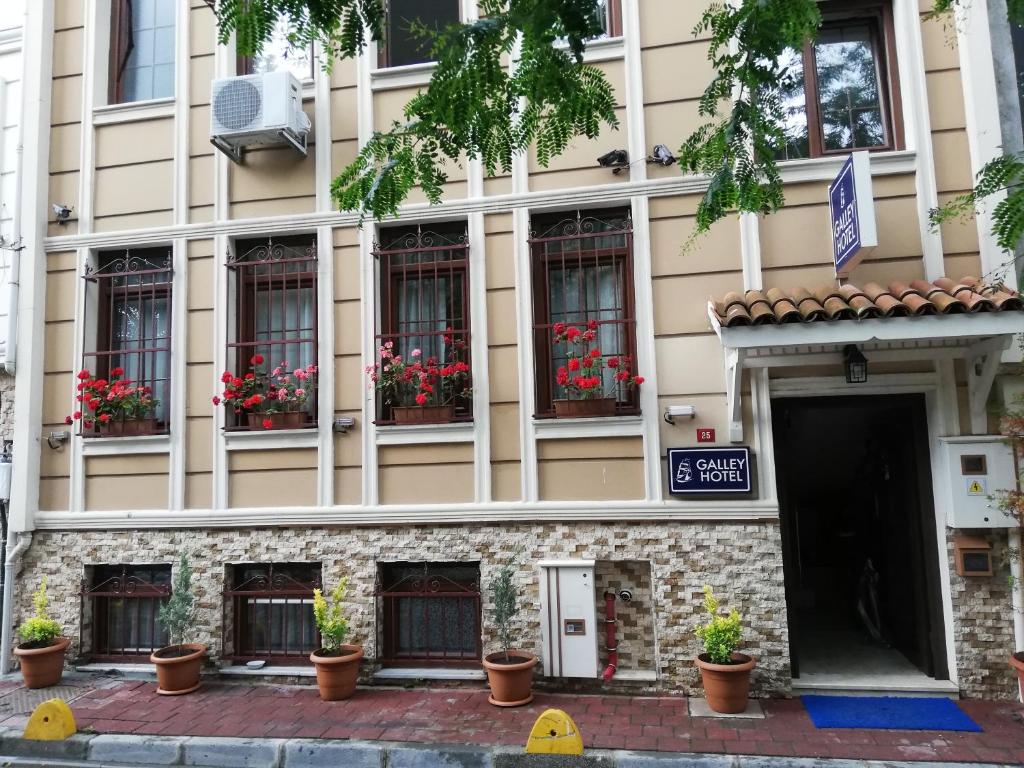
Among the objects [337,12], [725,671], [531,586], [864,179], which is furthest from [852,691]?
[337,12]

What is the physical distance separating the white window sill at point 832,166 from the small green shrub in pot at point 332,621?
5.87m

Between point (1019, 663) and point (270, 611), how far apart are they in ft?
23.0

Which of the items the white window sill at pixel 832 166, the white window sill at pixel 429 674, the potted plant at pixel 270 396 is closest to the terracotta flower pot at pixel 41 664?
the potted plant at pixel 270 396

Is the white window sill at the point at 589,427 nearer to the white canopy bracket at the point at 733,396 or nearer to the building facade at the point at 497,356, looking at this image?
the building facade at the point at 497,356

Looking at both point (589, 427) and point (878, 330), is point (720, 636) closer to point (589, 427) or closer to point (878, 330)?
point (589, 427)

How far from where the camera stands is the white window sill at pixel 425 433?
7984 mm

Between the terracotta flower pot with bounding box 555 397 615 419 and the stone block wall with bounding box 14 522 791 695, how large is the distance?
1.07 m

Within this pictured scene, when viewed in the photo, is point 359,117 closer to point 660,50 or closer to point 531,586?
point 660,50

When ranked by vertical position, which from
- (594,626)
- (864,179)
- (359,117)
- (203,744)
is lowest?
(203,744)

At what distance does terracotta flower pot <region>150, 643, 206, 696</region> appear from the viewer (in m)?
7.66

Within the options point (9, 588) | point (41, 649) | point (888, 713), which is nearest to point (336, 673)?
point (41, 649)

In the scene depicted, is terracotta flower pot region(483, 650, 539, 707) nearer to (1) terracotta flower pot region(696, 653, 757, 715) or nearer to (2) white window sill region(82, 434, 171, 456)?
(1) terracotta flower pot region(696, 653, 757, 715)

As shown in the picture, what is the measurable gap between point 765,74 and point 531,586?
16.5 ft

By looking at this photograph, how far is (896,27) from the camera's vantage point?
780 cm
